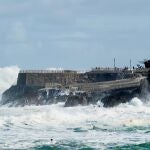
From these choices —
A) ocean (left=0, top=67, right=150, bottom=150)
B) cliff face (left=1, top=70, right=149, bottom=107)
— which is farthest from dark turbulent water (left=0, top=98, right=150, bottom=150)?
cliff face (left=1, top=70, right=149, bottom=107)

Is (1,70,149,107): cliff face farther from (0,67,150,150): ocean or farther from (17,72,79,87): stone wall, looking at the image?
(0,67,150,150): ocean

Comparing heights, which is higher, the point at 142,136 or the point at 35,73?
the point at 35,73

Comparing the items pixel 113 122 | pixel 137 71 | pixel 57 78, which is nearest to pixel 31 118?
pixel 113 122

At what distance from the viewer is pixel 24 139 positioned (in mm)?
31766

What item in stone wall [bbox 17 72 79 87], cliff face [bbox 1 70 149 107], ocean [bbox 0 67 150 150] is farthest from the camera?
stone wall [bbox 17 72 79 87]

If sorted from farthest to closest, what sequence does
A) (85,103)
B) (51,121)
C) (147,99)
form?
(85,103)
(147,99)
(51,121)

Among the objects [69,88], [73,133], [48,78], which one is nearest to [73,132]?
[73,133]

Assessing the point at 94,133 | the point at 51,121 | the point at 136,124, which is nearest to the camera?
the point at 94,133

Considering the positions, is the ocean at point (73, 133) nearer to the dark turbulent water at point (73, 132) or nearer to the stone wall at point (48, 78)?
the dark turbulent water at point (73, 132)

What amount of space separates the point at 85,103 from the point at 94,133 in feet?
127

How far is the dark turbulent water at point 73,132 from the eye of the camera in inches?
1170

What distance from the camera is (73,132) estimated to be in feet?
116

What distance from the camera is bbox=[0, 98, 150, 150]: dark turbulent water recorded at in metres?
29.7

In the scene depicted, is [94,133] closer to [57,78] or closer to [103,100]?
[103,100]
